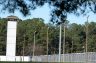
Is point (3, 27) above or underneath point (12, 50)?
above

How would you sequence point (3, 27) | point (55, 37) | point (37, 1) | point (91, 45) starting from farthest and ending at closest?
point (3, 27) → point (55, 37) → point (91, 45) → point (37, 1)

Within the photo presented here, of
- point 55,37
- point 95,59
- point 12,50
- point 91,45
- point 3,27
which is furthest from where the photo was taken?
point 3,27

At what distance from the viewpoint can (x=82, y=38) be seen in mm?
108375

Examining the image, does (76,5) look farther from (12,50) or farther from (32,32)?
(32,32)

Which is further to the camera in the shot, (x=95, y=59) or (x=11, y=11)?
(x=95, y=59)

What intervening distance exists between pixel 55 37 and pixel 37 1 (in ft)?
352

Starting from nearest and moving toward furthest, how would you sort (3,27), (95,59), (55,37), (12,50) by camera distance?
(95,59)
(12,50)
(55,37)
(3,27)

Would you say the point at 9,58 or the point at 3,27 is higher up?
the point at 3,27

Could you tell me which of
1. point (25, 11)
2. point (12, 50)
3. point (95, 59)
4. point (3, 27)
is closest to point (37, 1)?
point (25, 11)

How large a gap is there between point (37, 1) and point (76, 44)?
10092 centimetres

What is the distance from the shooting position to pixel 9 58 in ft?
265

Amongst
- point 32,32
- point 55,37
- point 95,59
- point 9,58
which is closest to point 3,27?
point 32,32

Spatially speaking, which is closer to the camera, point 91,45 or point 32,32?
point 91,45

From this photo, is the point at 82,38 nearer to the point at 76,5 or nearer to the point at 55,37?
the point at 55,37
